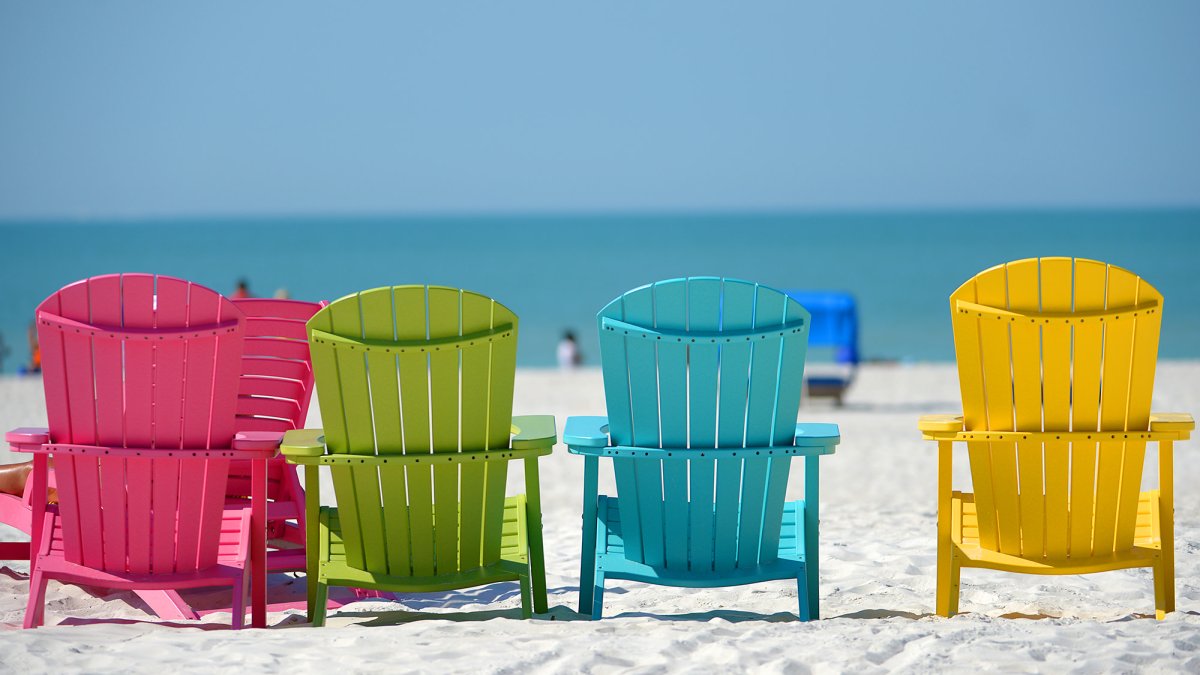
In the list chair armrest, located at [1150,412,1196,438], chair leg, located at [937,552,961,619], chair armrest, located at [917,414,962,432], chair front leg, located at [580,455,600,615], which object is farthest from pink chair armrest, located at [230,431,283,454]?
chair armrest, located at [1150,412,1196,438]

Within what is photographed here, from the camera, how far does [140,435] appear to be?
332cm

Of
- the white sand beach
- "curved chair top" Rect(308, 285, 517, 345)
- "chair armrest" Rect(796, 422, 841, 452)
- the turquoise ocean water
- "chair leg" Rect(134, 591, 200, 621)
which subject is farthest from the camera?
the turquoise ocean water

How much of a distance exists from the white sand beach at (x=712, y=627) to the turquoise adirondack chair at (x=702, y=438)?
0.22 metres

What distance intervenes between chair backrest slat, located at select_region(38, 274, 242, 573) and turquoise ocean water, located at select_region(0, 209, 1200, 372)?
20149 millimetres

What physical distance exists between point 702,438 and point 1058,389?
3.24 feet

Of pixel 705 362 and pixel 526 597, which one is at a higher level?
pixel 705 362

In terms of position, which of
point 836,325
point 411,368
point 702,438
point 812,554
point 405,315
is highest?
point 405,315

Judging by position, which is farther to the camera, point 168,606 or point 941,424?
point 168,606

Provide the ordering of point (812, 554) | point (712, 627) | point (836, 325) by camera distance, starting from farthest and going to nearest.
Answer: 1. point (836, 325)
2. point (812, 554)
3. point (712, 627)

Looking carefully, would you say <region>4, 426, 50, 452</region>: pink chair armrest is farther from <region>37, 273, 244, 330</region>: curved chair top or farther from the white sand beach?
the white sand beach

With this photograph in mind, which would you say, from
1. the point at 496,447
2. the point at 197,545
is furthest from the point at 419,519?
the point at 197,545

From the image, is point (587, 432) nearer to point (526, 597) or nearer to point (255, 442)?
point (526, 597)

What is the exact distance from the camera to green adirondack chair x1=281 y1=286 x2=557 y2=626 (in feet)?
10.6

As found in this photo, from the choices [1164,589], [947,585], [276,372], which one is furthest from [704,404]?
[276,372]
